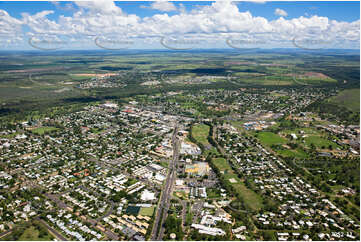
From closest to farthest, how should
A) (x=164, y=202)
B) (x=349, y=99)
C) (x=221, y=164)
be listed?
(x=164, y=202) → (x=221, y=164) → (x=349, y=99)

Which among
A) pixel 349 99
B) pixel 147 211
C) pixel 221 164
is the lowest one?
pixel 147 211

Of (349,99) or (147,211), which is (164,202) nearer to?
(147,211)

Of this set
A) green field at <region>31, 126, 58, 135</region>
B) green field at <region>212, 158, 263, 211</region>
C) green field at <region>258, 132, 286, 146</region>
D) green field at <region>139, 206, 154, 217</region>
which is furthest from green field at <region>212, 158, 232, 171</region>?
green field at <region>31, 126, 58, 135</region>

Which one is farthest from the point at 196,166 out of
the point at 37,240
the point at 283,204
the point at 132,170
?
the point at 37,240

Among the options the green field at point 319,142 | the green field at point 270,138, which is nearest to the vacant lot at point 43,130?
the green field at point 270,138

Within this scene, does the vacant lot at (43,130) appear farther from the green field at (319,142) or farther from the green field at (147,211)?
the green field at (319,142)

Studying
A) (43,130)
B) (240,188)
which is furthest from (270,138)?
(43,130)

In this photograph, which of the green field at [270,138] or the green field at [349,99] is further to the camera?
the green field at [349,99]

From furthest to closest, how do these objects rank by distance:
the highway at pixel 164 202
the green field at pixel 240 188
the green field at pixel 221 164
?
the green field at pixel 221 164 < the green field at pixel 240 188 < the highway at pixel 164 202

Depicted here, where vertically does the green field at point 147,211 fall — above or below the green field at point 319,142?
below
